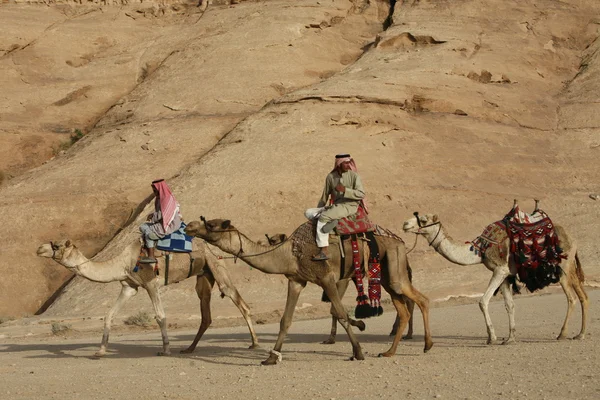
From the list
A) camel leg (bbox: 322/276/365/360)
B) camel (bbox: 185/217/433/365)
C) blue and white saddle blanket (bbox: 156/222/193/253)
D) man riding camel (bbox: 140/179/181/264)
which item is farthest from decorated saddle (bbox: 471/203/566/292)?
man riding camel (bbox: 140/179/181/264)

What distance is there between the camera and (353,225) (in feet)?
42.8

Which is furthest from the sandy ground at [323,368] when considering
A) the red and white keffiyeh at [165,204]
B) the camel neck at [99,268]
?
the red and white keffiyeh at [165,204]

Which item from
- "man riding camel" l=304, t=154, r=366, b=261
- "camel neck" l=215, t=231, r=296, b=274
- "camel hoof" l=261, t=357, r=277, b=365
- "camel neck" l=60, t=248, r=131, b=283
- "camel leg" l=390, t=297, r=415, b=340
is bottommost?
"camel hoof" l=261, t=357, r=277, b=365

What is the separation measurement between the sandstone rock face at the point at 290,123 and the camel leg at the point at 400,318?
787 cm

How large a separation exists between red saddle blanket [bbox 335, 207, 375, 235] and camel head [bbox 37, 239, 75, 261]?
4223mm

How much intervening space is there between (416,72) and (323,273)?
17.9m

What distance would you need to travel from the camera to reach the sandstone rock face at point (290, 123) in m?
24.6

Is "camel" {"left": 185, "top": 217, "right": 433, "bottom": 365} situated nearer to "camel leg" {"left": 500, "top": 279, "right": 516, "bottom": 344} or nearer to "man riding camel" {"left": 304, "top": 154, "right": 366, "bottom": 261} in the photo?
"man riding camel" {"left": 304, "top": 154, "right": 366, "bottom": 261}

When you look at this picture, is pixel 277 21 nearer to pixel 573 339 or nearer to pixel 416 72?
pixel 416 72

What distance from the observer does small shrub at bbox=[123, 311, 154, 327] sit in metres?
19.6

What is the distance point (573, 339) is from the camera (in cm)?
1382

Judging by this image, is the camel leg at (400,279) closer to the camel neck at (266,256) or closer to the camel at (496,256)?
the camel at (496,256)

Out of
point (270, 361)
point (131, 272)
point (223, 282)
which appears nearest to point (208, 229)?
point (270, 361)

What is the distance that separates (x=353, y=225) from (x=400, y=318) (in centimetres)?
145
